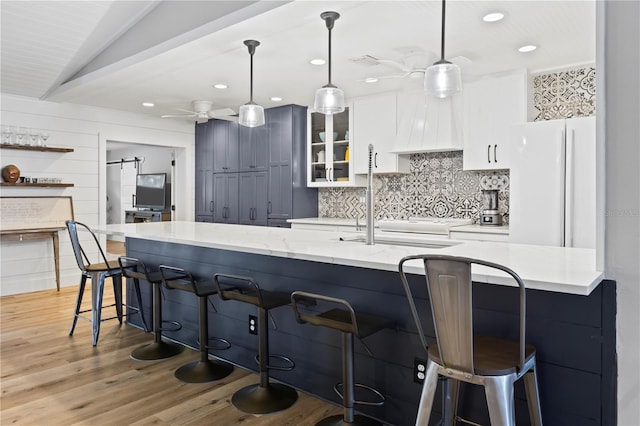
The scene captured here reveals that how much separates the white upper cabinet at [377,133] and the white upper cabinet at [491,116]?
814 millimetres

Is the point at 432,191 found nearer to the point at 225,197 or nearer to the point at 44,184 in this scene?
the point at 225,197

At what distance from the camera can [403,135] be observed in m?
4.74

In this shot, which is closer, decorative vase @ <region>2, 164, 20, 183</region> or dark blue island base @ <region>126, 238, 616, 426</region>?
dark blue island base @ <region>126, 238, 616, 426</region>

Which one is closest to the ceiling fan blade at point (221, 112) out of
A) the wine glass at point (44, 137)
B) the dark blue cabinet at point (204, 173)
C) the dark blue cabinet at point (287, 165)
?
the dark blue cabinet at point (287, 165)

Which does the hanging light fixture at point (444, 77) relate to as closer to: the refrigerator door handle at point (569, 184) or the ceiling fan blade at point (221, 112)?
the refrigerator door handle at point (569, 184)

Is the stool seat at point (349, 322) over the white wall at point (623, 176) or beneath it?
beneath

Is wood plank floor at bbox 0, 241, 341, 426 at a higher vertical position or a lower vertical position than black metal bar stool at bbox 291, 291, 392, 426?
lower

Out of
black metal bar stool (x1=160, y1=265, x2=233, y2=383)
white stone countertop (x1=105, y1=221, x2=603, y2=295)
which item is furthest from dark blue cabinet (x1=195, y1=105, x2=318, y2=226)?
black metal bar stool (x1=160, y1=265, x2=233, y2=383)

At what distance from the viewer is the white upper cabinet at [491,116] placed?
405cm

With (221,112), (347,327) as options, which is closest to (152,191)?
(221,112)

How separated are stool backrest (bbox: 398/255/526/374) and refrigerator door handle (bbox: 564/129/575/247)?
231 cm

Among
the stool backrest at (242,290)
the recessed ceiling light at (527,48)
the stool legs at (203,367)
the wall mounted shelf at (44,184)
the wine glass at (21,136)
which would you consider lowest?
the stool legs at (203,367)

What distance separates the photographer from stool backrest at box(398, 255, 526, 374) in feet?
4.75

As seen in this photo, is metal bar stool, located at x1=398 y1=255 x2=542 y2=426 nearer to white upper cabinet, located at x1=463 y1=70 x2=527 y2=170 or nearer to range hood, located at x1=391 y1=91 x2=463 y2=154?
white upper cabinet, located at x1=463 y1=70 x2=527 y2=170
